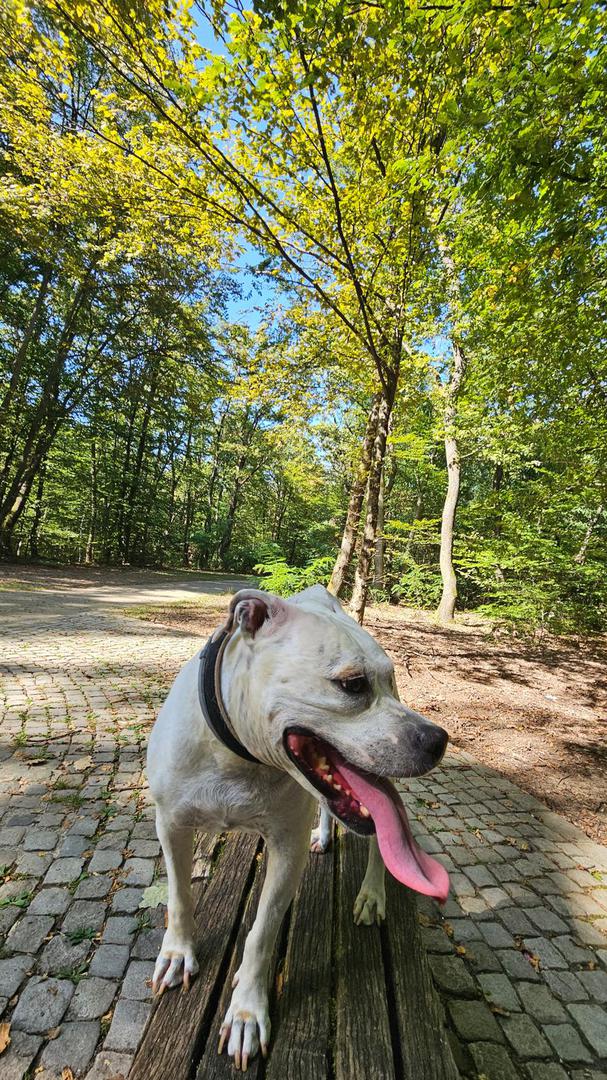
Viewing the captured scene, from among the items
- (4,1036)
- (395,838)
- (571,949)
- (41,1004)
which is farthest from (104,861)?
(571,949)

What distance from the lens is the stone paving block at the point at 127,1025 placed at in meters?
1.73

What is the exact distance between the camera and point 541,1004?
6.80 feet

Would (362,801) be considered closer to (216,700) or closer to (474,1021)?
(216,700)

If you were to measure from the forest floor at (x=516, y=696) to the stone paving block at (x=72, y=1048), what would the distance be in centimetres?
366

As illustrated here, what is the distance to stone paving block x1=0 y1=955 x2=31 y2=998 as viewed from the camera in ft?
6.19

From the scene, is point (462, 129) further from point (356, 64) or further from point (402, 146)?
point (402, 146)

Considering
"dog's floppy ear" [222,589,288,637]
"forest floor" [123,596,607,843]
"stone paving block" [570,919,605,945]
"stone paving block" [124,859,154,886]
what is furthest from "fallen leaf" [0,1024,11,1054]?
"forest floor" [123,596,607,843]

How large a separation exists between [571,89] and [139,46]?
365 cm

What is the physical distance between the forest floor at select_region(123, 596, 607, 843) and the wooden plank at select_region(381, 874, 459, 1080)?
2.65 m

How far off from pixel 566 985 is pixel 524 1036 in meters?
0.44

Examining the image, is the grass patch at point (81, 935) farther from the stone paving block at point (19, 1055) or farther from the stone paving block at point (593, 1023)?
the stone paving block at point (593, 1023)

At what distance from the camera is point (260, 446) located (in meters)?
28.3

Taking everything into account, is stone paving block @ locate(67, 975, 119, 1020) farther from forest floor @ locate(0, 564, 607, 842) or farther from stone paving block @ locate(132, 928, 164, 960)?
forest floor @ locate(0, 564, 607, 842)

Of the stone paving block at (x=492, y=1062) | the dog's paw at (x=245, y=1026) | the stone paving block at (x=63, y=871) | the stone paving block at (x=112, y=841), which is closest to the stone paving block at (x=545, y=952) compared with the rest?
the stone paving block at (x=492, y=1062)
